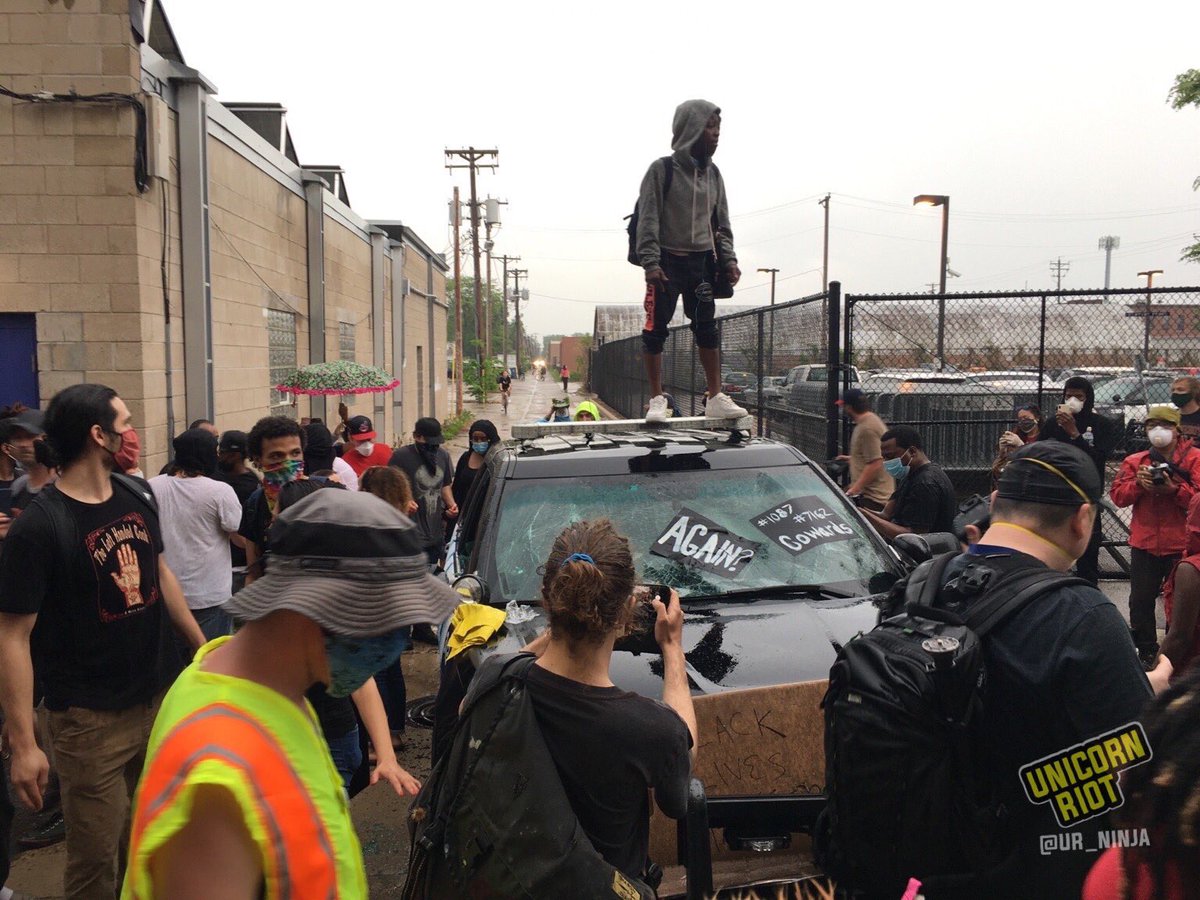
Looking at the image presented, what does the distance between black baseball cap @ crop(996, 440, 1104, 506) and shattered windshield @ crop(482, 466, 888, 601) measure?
5.29 ft

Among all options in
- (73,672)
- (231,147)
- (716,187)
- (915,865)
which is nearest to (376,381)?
(231,147)

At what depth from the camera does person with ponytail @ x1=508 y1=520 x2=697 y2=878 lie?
209 centimetres

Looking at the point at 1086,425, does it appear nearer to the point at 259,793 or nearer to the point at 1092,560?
the point at 1092,560

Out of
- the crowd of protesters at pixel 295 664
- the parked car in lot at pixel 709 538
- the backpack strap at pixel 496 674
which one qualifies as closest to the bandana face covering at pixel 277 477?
the crowd of protesters at pixel 295 664

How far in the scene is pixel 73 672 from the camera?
3.37m

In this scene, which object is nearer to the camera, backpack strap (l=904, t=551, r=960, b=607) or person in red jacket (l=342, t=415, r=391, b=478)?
backpack strap (l=904, t=551, r=960, b=607)

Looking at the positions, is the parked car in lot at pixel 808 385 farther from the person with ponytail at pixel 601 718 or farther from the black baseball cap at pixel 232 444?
the person with ponytail at pixel 601 718

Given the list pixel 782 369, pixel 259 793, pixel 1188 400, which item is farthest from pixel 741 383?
pixel 259 793

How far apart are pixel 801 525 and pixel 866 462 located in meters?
3.38

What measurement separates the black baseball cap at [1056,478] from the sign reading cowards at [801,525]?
179cm

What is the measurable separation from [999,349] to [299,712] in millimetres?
8862

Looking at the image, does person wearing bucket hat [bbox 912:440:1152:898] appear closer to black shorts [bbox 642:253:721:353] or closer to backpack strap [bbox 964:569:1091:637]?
backpack strap [bbox 964:569:1091:637]

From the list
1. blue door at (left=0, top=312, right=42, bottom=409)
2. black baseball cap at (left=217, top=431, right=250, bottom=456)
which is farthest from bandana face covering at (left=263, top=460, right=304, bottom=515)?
blue door at (left=0, top=312, right=42, bottom=409)

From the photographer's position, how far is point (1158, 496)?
20.2 feet
